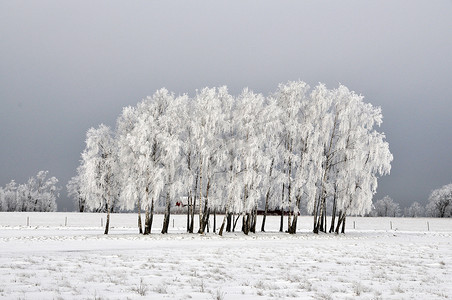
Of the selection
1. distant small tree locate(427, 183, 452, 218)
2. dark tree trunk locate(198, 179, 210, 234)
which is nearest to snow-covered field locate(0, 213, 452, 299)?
dark tree trunk locate(198, 179, 210, 234)

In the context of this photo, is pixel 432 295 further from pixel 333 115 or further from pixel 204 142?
pixel 333 115

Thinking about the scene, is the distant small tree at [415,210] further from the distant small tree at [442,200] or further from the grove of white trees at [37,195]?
the grove of white trees at [37,195]

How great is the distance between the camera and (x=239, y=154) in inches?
1412

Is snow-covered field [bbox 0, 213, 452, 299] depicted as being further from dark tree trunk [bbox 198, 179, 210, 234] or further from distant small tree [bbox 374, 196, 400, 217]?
distant small tree [bbox 374, 196, 400, 217]

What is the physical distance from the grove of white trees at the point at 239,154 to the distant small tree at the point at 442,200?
76.0 meters

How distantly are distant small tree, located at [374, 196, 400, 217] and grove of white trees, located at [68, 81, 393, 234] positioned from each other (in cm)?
10089

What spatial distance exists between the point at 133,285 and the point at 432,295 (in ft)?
21.3

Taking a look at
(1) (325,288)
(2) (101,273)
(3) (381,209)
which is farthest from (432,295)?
(3) (381,209)

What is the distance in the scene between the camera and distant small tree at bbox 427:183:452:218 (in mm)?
103250

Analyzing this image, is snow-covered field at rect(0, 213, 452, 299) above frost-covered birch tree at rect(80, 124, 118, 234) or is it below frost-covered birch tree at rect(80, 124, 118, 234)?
below

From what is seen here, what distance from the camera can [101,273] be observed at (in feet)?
36.9

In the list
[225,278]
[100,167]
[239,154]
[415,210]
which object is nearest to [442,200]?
[415,210]

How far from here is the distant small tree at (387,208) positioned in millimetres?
131625

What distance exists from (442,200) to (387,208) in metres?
28.9
